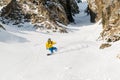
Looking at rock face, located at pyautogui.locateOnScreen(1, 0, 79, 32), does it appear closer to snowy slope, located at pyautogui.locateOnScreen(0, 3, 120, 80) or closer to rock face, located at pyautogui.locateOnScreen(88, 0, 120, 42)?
snowy slope, located at pyautogui.locateOnScreen(0, 3, 120, 80)

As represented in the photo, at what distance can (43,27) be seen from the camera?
129 feet

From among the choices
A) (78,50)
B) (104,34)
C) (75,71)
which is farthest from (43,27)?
(75,71)

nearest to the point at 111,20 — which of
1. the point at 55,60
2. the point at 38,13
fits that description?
the point at 55,60

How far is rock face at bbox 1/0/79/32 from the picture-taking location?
4034 cm

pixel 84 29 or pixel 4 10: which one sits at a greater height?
pixel 4 10

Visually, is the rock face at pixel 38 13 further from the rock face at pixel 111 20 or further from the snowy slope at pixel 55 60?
the rock face at pixel 111 20

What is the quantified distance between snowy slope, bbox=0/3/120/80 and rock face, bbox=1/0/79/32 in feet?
22.5

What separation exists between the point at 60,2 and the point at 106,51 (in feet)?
82.0

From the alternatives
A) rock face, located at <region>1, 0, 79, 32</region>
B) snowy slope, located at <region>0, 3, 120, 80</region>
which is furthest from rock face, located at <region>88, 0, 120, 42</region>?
rock face, located at <region>1, 0, 79, 32</region>

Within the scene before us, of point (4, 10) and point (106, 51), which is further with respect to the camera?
point (4, 10)

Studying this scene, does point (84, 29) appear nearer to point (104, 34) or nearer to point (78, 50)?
point (104, 34)

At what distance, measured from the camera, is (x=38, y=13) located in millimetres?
41750

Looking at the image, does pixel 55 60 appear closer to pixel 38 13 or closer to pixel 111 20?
pixel 111 20

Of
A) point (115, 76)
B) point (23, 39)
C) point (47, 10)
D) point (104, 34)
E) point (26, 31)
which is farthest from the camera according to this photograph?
point (47, 10)
